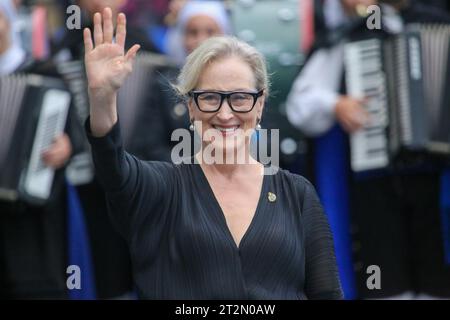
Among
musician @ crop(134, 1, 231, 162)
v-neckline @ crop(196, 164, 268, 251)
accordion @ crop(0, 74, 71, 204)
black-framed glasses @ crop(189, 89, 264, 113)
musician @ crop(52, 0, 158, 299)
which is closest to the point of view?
v-neckline @ crop(196, 164, 268, 251)

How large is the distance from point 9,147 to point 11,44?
0.60 metres

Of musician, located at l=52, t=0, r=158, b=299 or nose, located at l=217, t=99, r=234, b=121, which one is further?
musician, located at l=52, t=0, r=158, b=299

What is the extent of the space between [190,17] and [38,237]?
1339 mm

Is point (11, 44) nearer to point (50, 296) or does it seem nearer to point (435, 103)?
point (50, 296)

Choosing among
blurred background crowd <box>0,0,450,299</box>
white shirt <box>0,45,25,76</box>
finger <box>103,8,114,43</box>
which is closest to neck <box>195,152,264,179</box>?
finger <box>103,8,114,43</box>

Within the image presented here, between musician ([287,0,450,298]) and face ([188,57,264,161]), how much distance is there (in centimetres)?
238

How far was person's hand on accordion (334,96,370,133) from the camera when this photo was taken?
555 centimetres

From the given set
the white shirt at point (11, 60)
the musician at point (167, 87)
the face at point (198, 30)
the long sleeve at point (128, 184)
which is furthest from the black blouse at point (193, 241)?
the white shirt at point (11, 60)

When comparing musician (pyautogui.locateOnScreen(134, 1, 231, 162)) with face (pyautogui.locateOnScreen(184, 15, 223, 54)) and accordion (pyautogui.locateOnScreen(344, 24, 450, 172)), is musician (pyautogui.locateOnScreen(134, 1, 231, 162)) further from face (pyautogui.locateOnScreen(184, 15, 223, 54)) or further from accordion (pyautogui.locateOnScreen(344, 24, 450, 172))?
accordion (pyautogui.locateOnScreen(344, 24, 450, 172))

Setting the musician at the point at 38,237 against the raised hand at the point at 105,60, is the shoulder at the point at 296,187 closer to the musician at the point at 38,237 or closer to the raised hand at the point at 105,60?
the raised hand at the point at 105,60

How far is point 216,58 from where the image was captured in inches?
125

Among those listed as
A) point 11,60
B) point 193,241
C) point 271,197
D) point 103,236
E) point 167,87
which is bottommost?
point 103,236

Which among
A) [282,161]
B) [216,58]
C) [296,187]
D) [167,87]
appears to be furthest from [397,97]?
[216,58]

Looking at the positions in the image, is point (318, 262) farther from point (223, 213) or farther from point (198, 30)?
point (198, 30)
